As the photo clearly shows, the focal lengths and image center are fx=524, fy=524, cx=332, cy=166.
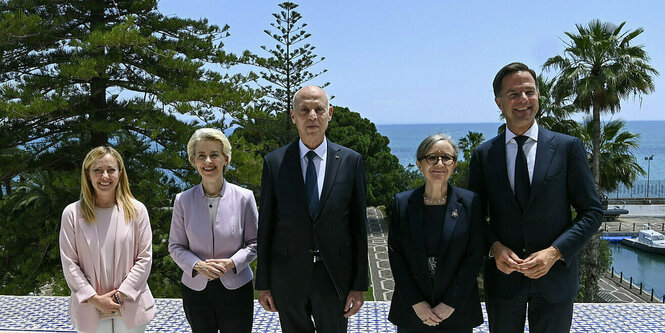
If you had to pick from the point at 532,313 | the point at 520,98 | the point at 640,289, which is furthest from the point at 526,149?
the point at 640,289

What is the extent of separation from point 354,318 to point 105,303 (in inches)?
74.7

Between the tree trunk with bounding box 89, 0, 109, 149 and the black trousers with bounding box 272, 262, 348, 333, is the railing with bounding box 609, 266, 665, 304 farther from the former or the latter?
the black trousers with bounding box 272, 262, 348, 333

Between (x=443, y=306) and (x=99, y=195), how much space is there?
5.08 ft

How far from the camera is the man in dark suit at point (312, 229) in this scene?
211 centimetres

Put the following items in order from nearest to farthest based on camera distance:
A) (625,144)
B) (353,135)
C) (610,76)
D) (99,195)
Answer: (99,195), (610,76), (625,144), (353,135)

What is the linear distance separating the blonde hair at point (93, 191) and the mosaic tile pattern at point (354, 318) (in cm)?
143

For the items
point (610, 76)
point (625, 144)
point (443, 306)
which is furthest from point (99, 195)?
point (625, 144)

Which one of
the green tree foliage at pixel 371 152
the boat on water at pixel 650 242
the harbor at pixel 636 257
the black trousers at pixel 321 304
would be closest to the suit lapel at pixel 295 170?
the black trousers at pixel 321 304

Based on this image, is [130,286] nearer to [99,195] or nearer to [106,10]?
[99,195]

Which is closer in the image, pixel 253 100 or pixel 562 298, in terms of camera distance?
pixel 562 298

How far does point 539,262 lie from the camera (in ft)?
6.40

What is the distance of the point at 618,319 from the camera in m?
3.63

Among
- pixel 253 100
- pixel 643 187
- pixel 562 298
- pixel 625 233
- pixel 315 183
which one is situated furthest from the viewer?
pixel 643 187

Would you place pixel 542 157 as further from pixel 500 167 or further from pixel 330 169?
pixel 330 169
